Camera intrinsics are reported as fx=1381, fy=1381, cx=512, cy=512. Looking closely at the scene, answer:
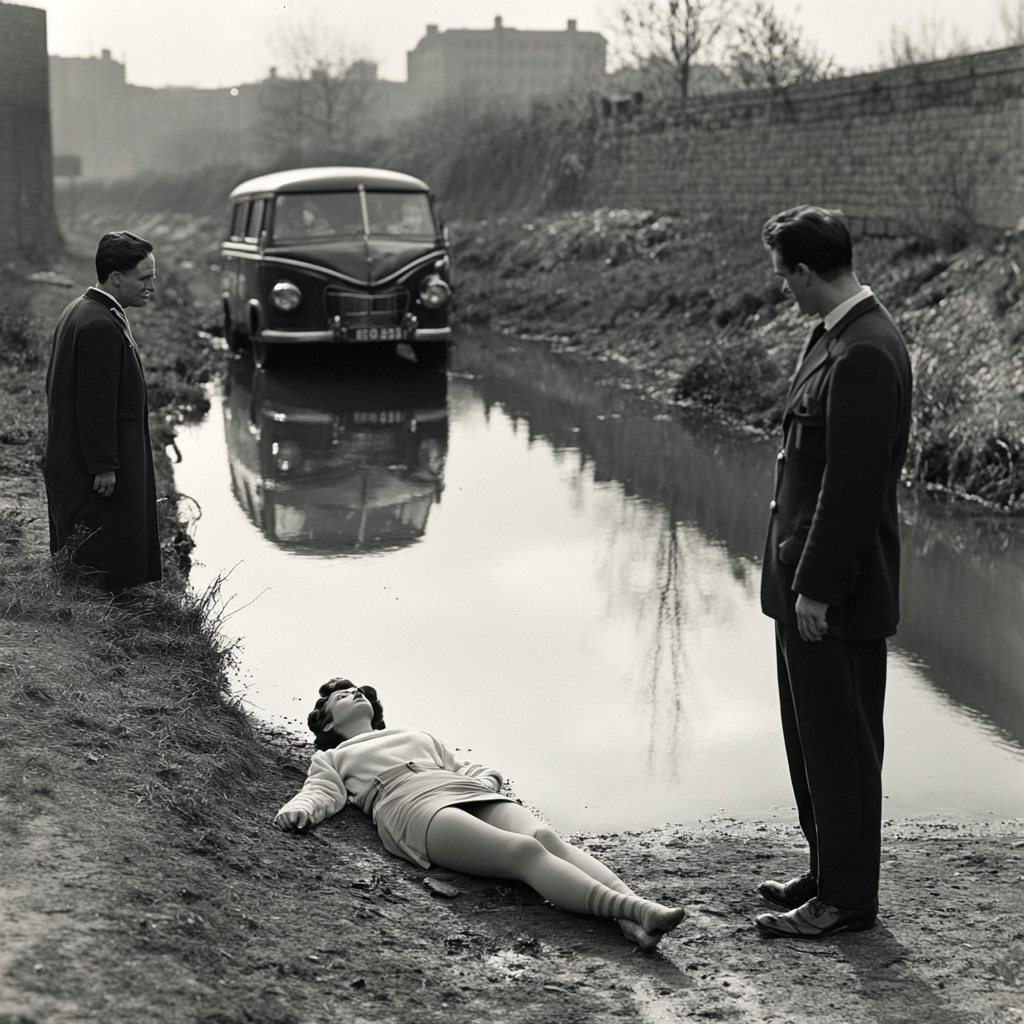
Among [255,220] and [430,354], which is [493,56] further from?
[430,354]

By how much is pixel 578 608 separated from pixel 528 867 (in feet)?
11.6

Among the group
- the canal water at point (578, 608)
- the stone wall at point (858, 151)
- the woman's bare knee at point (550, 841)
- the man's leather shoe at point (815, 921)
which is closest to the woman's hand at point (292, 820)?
the woman's bare knee at point (550, 841)

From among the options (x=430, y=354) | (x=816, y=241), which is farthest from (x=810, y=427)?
(x=430, y=354)

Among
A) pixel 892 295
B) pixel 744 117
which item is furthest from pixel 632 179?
pixel 892 295

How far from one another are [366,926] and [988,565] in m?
5.81

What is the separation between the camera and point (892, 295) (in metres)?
16.4

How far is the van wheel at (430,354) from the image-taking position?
17.1 metres

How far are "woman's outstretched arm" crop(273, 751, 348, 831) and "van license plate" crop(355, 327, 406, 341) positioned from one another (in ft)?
37.5

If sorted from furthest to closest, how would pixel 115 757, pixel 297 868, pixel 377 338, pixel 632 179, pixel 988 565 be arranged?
pixel 632 179
pixel 377 338
pixel 988 565
pixel 115 757
pixel 297 868

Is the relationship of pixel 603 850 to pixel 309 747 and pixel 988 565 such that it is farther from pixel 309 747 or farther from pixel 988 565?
pixel 988 565

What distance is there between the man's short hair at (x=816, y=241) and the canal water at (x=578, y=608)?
2051mm

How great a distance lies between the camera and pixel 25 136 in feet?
90.1

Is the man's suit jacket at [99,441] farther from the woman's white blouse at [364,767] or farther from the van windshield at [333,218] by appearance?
the van windshield at [333,218]

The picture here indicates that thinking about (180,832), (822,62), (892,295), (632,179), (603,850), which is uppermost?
(822,62)
